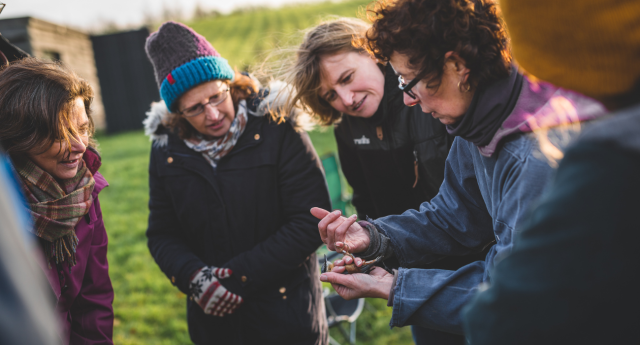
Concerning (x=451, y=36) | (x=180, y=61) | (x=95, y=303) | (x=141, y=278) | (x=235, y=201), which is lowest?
(x=141, y=278)

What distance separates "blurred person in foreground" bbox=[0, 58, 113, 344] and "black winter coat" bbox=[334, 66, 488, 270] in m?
1.54

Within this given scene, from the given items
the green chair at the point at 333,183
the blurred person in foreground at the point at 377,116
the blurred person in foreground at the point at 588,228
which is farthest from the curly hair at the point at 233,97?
the blurred person in foreground at the point at 588,228

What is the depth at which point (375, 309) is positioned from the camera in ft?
13.1

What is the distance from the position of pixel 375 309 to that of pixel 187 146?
103 inches

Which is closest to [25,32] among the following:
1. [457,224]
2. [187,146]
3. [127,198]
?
[127,198]

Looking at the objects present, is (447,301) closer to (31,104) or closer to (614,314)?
(614,314)

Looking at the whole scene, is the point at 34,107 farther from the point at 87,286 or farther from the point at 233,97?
the point at 233,97

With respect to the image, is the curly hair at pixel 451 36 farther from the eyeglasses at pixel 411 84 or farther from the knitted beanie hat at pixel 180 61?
the knitted beanie hat at pixel 180 61

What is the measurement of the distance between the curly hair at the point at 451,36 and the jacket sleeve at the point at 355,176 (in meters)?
1.30

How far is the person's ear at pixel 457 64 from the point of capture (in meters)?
1.31

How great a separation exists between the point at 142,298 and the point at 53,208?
2.81 m

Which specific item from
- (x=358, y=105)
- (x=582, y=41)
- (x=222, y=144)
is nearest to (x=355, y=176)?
(x=358, y=105)

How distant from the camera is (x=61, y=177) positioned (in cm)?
184

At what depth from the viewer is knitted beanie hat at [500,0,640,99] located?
0.65 m
